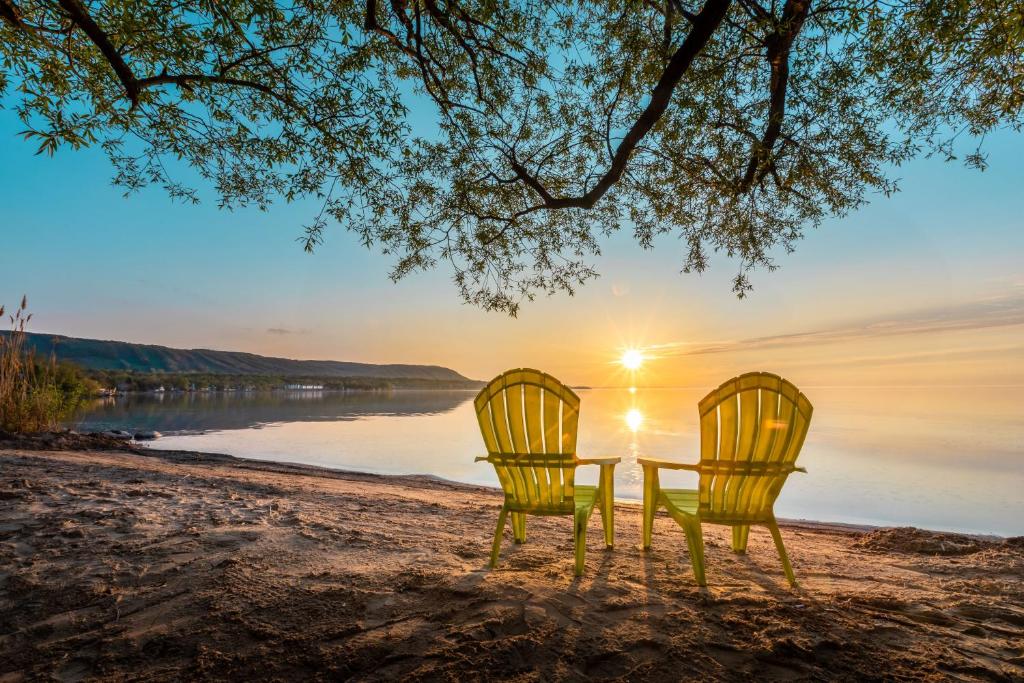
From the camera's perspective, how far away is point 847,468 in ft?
31.3

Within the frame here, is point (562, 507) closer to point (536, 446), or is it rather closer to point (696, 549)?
point (536, 446)

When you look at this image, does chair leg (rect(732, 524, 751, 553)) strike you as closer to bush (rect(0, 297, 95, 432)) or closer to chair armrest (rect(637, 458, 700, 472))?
chair armrest (rect(637, 458, 700, 472))

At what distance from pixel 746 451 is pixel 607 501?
37.9 inches

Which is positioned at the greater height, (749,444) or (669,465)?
(749,444)

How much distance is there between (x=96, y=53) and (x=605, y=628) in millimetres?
6538

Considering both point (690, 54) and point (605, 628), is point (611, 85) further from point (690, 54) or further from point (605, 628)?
point (605, 628)

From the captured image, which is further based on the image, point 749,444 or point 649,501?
point 649,501

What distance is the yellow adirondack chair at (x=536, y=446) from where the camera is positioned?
3209mm

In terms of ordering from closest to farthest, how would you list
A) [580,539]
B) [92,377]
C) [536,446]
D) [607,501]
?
[580,539] < [536,446] < [607,501] < [92,377]

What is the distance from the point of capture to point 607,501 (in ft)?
11.2

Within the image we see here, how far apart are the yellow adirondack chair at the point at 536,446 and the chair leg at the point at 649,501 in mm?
239

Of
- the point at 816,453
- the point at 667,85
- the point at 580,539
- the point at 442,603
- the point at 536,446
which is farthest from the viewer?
the point at 816,453

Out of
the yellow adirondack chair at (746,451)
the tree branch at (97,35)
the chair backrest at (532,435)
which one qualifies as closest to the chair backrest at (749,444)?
the yellow adirondack chair at (746,451)

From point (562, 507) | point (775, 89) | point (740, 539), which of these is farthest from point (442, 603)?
point (775, 89)
